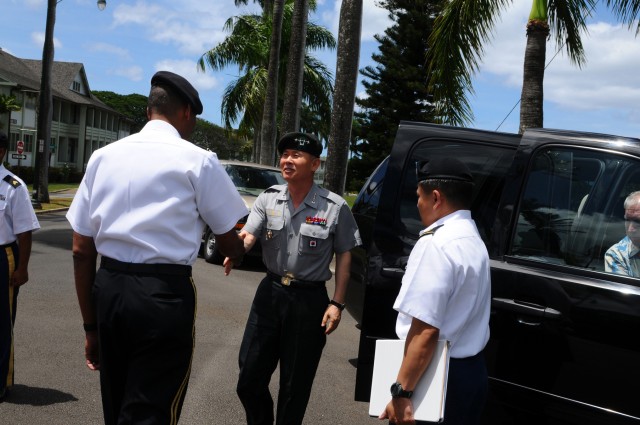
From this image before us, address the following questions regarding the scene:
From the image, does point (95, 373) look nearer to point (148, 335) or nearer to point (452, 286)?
point (148, 335)

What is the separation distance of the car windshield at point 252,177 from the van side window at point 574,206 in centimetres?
987

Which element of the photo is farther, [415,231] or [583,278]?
[415,231]

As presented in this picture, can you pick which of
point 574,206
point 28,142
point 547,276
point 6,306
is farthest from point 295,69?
point 28,142

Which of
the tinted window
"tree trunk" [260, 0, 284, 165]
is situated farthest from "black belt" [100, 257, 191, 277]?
"tree trunk" [260, 0, 284, 165]

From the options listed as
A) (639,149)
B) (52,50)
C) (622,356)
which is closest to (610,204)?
(639,149)

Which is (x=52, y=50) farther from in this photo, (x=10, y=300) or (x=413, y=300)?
(x=413, y=300)

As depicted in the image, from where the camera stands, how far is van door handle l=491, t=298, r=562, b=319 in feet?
11.4

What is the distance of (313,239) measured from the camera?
397 cm

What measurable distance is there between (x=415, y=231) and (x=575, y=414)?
4.43 ft

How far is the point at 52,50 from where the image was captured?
22.5m

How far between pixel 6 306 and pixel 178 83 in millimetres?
2621

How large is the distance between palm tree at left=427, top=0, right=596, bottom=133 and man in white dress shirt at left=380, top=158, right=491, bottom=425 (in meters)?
7.86

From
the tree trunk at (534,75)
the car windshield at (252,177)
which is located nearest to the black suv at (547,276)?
the tree trunk at (534,75)

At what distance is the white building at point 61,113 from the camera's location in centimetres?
5169
